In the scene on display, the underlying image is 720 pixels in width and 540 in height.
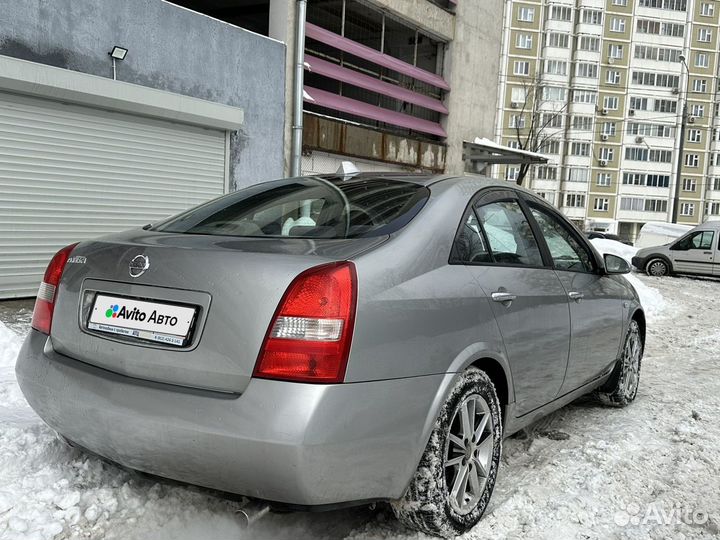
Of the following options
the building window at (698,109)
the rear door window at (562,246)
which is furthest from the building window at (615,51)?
the rear door window at (562,246)

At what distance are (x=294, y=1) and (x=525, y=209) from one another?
400 inches

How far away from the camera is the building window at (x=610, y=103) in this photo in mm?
69188

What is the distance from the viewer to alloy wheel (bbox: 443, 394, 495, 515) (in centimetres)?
260

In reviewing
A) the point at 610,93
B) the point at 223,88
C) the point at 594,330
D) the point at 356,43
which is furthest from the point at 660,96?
the point at 594,330

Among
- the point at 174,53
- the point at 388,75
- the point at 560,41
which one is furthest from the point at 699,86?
the point at 174,53

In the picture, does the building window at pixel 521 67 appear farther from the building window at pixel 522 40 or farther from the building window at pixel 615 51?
the building window at pixel 615 51

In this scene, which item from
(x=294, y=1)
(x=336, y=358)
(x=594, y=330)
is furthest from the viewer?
(x=294, y=1)

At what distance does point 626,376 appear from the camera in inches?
182

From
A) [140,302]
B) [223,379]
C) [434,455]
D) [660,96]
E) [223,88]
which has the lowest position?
[434,455]

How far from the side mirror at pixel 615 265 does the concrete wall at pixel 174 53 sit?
725 cm

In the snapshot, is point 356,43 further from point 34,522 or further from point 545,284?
point 34,522

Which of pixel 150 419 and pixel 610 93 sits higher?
pixel 610 93

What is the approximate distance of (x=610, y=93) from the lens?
69.2 meters

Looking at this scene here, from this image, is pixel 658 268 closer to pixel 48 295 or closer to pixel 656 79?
pixel 48 295
